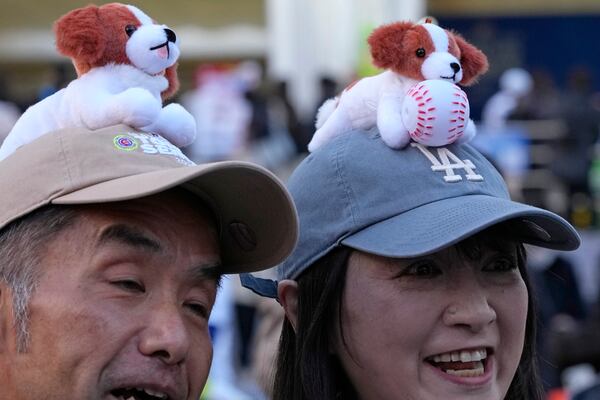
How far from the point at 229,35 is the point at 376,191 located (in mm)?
18085

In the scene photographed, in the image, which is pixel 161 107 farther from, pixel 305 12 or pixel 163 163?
pixel 305 12

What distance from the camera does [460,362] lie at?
7.73 ft

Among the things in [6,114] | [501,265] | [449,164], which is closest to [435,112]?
[449,164]

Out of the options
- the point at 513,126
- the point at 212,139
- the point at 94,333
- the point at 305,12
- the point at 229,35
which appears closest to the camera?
the point at 94,333

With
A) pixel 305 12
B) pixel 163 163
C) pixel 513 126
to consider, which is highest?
pixel 163 163

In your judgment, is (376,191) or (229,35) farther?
(229,35)

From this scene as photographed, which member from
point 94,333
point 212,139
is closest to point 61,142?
point 94,333

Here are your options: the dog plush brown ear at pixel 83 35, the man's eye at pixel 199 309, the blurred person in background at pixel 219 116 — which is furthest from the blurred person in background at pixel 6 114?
the man's eye at pixel 199 309

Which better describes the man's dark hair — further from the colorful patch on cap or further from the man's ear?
the man's ear

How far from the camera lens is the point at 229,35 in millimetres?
20250

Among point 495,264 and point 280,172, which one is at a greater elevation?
point 495,264

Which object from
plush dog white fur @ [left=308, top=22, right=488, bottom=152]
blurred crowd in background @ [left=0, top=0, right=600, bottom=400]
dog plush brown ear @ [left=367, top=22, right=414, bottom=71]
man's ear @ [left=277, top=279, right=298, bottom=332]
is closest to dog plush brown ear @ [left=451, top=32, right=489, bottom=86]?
plush dog white fur @ [left=308, top=22, right=488, bottom=152]

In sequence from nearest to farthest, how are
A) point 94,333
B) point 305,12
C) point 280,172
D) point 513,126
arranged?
1. point 94,333
2. point 280,172
3. point 513,126
4. point 305,12

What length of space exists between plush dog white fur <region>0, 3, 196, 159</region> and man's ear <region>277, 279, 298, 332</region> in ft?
1.42
